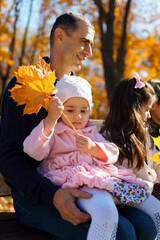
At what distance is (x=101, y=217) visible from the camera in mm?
1854

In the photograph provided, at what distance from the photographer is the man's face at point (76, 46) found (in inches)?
107

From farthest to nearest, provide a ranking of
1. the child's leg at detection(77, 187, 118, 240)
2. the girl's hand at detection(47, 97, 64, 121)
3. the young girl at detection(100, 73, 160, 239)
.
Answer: the young girl at detection(100, 73, 160, 239), the girl's hand at detection(47, 97, 64, 121), the child's leg at detection(77, 187, 118, 240)

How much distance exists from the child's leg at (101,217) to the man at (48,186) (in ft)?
0.16

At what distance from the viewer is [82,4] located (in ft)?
30.9

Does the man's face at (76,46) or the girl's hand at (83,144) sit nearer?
the girl's hand at (83,144)

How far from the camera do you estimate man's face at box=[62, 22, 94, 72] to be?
Answer: 2721 millimetres

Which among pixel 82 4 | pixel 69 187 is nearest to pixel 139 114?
pixel 69 187

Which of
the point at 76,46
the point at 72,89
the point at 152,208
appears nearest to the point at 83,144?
the point at 72,89

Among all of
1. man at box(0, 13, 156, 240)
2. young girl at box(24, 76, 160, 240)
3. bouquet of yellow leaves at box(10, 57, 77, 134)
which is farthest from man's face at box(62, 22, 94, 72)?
bouquet of yellow leaves at box(10, 57, 77, 134)

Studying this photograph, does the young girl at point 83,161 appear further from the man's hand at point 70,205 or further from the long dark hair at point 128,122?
the long dark hair at point 128,122

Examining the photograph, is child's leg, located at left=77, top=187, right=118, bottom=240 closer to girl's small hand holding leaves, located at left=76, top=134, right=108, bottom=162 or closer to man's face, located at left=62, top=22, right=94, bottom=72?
girl's small hand holding leaves, located at left=76, top=134, right=108, bottom=162

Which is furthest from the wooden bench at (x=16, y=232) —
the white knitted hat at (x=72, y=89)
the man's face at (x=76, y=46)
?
the man's face at (x=76, y=46)

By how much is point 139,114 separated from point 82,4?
7.29 metres

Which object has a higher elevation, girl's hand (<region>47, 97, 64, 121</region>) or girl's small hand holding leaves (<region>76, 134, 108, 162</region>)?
girl's hand (<region>47, 97, 64, 121</region>)
